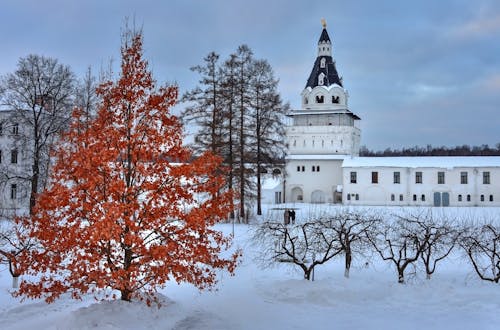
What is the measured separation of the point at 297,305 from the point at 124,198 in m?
6.04

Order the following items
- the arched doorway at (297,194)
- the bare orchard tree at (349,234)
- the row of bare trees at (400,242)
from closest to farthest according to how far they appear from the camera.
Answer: the row of bare trees at (400,242), the bare orchard tree at (349,234), the arched doorway at (297,194)

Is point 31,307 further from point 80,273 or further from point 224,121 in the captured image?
point 224,121

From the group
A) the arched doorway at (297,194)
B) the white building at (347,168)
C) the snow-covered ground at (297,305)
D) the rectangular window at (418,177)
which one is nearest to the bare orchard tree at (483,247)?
the snow-covered ground at (297,305)

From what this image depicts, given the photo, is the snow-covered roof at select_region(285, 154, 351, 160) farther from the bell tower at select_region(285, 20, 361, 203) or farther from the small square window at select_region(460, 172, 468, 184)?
the small square window at select_region(460, 172, 468, 184)

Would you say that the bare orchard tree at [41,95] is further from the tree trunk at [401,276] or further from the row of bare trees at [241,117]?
the tree trunk at [401,276]

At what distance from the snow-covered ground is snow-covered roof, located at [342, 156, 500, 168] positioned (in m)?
31.6

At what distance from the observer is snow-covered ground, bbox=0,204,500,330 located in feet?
38.0

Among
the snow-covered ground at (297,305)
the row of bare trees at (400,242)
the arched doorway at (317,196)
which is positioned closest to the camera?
the snow-covered ground at (297,305)

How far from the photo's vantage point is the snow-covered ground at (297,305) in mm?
11594

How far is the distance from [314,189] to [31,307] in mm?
40576

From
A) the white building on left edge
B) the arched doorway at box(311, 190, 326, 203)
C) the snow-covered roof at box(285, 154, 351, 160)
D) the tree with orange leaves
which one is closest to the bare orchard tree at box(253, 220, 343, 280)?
the tree with orange leaves

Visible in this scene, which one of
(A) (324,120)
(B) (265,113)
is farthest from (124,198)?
(A) (324,120)

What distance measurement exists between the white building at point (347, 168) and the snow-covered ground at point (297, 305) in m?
30.9

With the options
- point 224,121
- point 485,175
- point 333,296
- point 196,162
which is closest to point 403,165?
point 485,175
